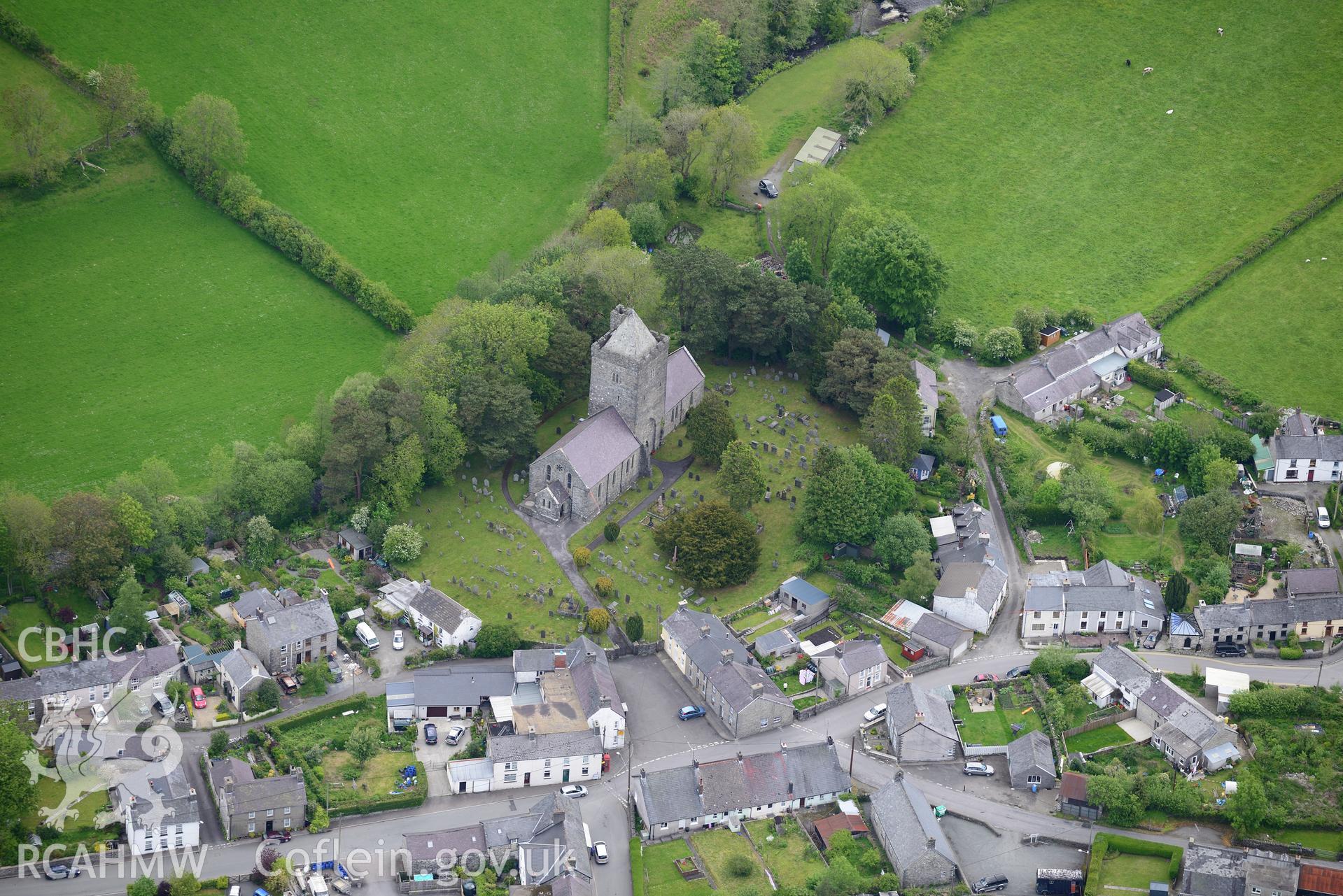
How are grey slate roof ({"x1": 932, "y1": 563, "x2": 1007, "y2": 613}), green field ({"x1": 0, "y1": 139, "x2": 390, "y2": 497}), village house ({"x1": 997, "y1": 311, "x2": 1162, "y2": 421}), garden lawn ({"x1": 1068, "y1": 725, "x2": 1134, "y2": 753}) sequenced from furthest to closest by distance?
village house ({"x1": 997, "y1": 311, "x2": 1162, "y2": 421}), green field ({"x1": 0, "y1": 139, "x2": 390, "y2": 497}), grey slate roof ({"x1": 932, "y1": 563, "x2": 1007, "y2": 613}), garden lawn ({"x1": 1068, "y1": 725, "x2": 1134, "y2": 753})

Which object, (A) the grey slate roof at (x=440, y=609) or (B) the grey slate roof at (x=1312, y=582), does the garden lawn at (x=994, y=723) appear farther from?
(A) the grey slate roof at (x=440, y=609)

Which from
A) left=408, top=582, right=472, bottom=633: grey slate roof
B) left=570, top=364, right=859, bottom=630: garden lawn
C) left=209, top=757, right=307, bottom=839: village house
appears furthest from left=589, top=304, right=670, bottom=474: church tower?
left=209, top=757, right=307, bottom=839: village house

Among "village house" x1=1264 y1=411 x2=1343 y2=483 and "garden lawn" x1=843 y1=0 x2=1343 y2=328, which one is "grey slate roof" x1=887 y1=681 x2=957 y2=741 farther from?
"garden lawn" x1=843 y1=0 x2=1343 y2=328

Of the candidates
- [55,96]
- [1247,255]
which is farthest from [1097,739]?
[55,96]

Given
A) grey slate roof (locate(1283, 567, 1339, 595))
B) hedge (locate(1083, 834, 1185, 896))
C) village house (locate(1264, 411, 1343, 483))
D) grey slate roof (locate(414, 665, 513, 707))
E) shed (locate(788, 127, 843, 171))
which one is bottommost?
hedge (locate(1083, 834, 1185, 896))

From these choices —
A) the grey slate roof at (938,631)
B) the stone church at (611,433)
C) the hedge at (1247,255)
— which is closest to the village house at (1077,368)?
the hedge at (1247,255)

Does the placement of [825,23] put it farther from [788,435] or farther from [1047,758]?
[1047,758]
